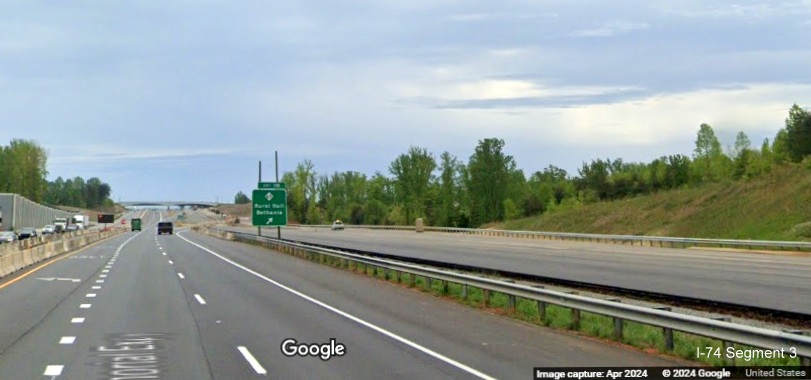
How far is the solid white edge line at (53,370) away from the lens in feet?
40.1

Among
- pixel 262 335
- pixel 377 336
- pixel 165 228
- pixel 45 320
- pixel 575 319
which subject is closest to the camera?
pixel 377 336

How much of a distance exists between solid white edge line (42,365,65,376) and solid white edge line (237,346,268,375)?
2452 mm

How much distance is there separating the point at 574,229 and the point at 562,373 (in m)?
83.4

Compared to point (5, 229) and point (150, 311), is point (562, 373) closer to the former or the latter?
point (150, 311)

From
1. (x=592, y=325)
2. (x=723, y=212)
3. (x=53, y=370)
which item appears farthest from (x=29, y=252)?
(x=723, y=212)

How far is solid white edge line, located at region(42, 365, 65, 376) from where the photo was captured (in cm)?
1222

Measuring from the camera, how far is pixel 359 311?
20703 mm

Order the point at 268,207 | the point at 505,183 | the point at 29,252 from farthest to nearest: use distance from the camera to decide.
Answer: the point at 505,183 → the point at 268,207 → the point at 29,252

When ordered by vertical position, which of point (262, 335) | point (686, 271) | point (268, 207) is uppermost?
point (268, 207)

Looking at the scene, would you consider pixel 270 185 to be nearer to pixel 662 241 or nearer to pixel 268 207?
pixel 268 207

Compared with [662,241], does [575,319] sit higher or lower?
lower

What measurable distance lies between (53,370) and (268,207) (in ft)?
145

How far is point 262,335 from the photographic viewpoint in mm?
16406

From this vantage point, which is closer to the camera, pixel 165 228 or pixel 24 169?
pixel 165 228
